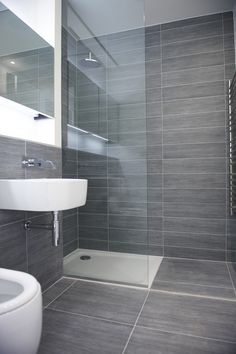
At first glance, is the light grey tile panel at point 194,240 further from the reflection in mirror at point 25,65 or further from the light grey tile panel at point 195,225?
the reflection in mirror at point 25,65

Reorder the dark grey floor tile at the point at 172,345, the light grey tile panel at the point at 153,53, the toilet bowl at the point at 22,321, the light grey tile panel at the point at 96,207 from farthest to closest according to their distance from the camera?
the light grey tile panel at the point at 153,53 < the light grey tile panel at the point at 96,207 < the dark grey floor tile at the point at 172,345 < the toilet bowl at the point at 22,321

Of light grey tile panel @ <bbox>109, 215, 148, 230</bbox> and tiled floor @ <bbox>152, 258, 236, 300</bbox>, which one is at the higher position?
light grey tile panel @ <bbox>109, 215, 148, 230</bbox>

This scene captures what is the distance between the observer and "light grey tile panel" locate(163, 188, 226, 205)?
244 cm

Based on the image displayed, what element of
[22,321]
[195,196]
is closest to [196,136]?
[195,196]

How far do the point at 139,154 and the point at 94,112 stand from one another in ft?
1.89

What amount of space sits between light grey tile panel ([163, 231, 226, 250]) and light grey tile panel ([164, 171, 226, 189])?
503mm

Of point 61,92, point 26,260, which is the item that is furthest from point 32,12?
point 26,260

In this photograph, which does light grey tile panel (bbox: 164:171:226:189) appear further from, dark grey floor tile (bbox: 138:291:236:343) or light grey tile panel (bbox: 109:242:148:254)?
dark grey floor tile (bbox: 138:291:236:343)

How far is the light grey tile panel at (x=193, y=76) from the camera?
2434 millimetres

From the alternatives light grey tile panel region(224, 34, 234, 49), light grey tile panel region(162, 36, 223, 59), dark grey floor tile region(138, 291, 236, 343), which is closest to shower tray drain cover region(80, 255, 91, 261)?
dark grey floor tile region(138, 291, 236, 343)

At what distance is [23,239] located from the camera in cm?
159

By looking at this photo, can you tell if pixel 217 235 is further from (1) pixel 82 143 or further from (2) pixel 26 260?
(2) pixel 26 260

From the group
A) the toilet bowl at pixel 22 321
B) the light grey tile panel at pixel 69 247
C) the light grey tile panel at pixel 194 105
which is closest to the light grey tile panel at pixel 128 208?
the light grey tile panel at pixel 69 247

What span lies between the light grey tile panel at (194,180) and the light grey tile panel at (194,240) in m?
0.50
